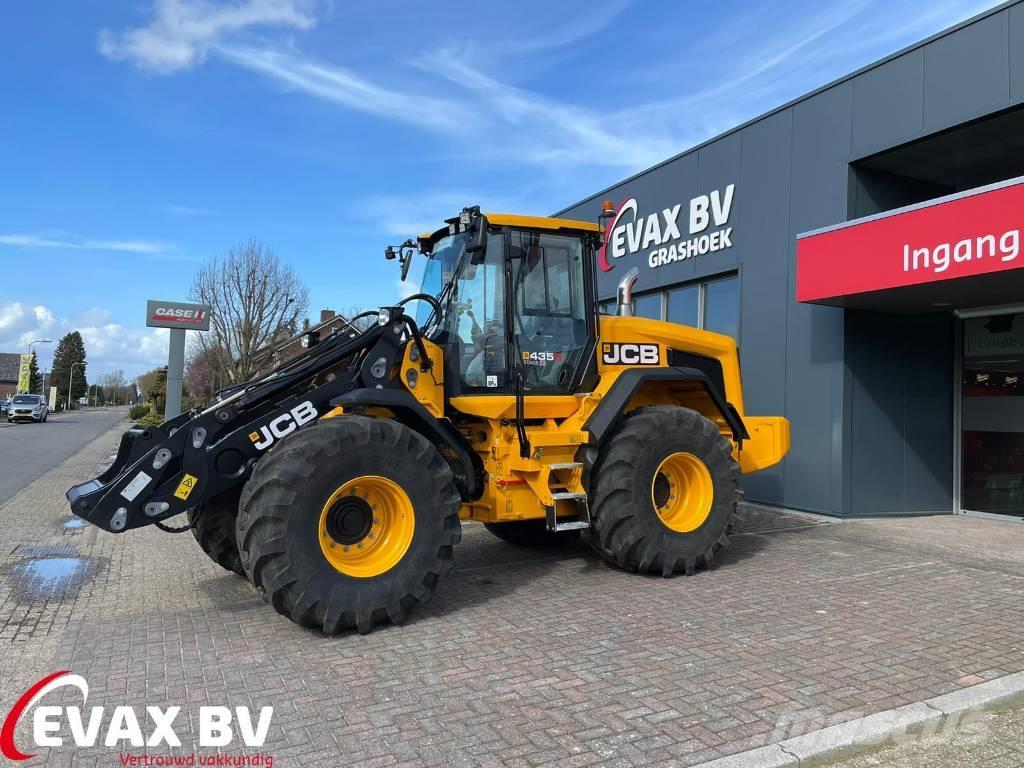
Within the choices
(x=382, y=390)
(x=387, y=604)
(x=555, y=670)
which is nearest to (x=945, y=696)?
(x=555, y=670)

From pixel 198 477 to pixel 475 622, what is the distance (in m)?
2.13

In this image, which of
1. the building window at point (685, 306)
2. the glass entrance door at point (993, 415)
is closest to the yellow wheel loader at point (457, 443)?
the glass entrance door at point (993, 415)

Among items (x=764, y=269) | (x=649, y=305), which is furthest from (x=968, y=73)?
(x=649, y=305)

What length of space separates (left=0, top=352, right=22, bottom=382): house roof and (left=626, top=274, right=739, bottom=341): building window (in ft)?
341

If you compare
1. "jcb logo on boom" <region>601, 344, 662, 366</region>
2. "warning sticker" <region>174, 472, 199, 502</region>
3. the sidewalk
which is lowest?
the sidewalk

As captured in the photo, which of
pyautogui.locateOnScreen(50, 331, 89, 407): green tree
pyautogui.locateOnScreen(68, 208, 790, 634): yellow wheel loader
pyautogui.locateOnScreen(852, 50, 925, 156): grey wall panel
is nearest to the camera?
pyautogui.locateOnScreen(68, 208, 790, 634): yellow wheel loader

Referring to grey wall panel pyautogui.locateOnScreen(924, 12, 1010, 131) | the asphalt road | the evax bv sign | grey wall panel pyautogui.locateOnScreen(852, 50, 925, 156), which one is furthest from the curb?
the asphalt road

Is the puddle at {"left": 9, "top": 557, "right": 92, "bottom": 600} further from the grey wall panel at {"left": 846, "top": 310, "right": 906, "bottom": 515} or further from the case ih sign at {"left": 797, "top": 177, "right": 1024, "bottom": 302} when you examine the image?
the grey wall panel at {"left": 846, "top": 310, "right": 906, "bottom": 515}

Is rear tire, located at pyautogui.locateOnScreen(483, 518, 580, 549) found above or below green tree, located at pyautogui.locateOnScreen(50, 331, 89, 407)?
below

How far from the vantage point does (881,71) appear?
365 inches

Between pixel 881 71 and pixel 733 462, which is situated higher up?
pixel 881 71

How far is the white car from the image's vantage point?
41219 mm

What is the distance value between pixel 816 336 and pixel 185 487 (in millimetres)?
8112

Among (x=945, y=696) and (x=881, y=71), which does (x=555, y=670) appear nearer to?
(x=945, y=696)
